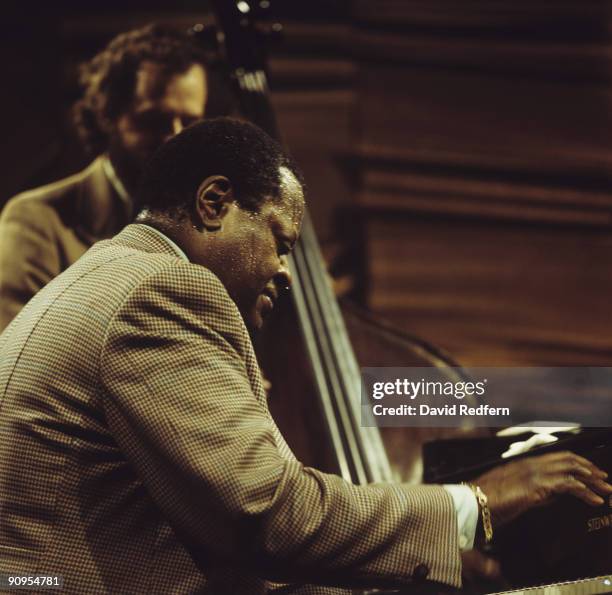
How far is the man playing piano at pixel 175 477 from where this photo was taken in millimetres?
805

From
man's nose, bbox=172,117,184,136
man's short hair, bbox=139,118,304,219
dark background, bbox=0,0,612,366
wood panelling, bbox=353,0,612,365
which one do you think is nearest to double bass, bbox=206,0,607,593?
man's nose, bbox=172,117,184,136

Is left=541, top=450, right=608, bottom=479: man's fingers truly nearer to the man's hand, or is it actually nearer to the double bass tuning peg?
the man's hand

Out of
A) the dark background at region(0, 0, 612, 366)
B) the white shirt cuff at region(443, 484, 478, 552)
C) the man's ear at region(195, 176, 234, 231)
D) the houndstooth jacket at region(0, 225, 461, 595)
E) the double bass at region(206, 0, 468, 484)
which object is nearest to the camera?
the houndstooth jacket at region(0, 225, 461, 595)

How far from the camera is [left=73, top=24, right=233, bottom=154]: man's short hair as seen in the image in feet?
5.67

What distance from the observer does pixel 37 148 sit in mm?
2168

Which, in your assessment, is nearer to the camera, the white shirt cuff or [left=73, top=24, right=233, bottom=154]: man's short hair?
the white shirt cuff

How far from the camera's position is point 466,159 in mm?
2570

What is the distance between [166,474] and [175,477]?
13 mm

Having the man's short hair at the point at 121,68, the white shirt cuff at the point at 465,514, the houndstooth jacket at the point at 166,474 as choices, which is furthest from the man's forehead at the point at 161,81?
the white shirt cuff at the point at 465,514

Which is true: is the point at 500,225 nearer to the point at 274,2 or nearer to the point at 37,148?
the point at 274,2

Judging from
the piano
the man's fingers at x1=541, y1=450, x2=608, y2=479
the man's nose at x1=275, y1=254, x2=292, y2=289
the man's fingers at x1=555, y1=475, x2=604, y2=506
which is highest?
the man's nose at x1=275, y1=254, x2=292, y2=289

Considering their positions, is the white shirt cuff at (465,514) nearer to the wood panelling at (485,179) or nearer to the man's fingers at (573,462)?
the man's fingers at (573,462)

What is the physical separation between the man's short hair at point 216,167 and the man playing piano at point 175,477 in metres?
0.13

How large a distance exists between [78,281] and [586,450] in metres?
A: 0.63
